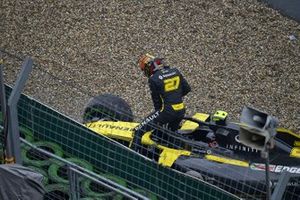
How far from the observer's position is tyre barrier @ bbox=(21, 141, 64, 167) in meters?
8.12

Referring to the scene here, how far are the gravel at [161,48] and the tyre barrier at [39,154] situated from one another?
9.98 ft

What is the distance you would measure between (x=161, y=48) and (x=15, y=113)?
22.6 feet

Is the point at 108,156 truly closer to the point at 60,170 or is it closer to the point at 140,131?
the point at 60,170

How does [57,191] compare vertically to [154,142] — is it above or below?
below

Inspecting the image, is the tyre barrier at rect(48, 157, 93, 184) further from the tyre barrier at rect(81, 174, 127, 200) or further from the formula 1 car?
the formula 1 car

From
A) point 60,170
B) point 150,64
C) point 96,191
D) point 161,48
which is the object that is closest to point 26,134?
point 60,170

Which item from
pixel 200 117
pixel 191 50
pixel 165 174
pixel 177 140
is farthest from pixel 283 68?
pixel 165 174

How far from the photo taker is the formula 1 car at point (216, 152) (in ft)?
28.8

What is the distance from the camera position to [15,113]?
701 cm

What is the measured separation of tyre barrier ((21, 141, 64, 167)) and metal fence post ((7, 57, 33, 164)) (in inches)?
29.7

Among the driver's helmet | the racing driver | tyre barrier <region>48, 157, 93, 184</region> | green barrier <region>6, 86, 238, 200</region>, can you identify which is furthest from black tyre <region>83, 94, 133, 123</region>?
tyre barrier <region>48, 157, 93, 184</region>

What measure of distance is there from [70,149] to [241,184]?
200 cm

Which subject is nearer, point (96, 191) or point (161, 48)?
point (96, 191)

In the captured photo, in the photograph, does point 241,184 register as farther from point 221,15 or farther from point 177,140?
point 221,15
